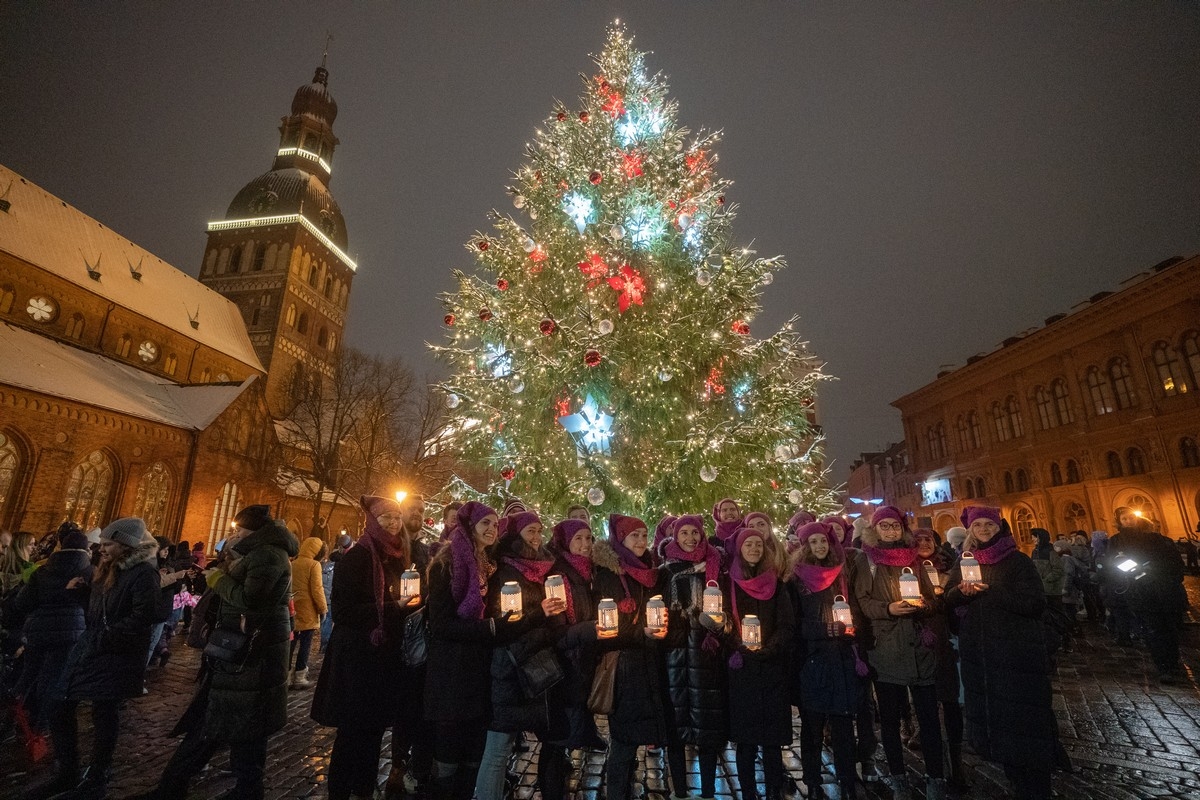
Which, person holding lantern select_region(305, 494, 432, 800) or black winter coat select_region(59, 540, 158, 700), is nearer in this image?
person holding lantern select_region(305, 494, 432, 800)

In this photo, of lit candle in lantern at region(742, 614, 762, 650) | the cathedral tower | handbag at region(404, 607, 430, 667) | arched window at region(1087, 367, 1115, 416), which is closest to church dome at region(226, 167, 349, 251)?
the cathedral tower

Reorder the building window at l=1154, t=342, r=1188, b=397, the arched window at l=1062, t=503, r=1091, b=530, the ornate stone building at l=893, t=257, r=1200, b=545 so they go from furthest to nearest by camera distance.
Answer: the arched window at l=1062, t=503, r=1091, b=530 < the building window at l=1154, t=342, r=1188, b=397 < the ornate stone building at l=893, t=257, r=1200, b=545

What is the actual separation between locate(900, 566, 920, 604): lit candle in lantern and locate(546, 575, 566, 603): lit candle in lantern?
2.34 metres

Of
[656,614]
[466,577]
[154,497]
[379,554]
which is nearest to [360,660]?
[379,554]

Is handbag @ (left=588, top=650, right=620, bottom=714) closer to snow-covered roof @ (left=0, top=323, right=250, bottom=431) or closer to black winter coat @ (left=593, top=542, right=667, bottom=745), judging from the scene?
black winter coat @ (left=593, top=542, right=667, bottom=745)

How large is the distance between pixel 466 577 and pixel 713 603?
1531mm

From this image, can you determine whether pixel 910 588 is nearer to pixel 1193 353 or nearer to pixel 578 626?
pixel 578 626

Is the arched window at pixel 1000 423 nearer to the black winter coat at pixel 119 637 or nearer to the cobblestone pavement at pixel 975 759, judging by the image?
the cobblestone pavement at pixel 975 759

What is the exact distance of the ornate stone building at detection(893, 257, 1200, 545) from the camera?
23.4 m

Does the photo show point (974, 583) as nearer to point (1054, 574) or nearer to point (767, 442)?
point (767, 442)

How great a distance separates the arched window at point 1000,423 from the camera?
108 feet

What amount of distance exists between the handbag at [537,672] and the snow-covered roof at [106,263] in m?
34.2

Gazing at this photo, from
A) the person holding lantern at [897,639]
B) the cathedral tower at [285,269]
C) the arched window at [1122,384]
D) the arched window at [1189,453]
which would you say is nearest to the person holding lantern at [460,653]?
the person holding lantern at [897,639]

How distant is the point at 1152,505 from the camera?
79.5 ft
